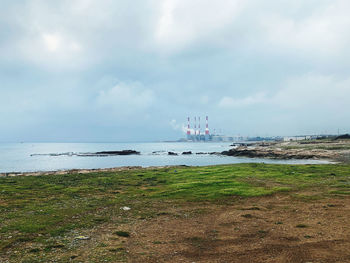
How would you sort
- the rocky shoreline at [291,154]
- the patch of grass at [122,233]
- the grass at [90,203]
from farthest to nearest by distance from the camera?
1. the rocky shoreline at [291,154]
2. the patch of grass at [122,233]
3. the grass at [90,203]

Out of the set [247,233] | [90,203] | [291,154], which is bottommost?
[291,154]

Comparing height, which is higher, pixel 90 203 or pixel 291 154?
pixel 90 203

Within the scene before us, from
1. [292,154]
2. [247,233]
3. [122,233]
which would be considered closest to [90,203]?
[122,233]

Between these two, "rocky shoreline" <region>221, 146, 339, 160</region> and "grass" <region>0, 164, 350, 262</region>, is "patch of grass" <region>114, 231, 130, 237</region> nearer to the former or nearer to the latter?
"grass" <region>0, 164, 350, 262</region>

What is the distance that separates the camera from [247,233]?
17359 mm

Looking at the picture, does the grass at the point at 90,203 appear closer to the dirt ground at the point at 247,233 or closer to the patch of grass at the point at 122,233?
the dirt ground at the point at 247,233

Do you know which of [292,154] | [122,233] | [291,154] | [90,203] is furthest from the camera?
[291,154]

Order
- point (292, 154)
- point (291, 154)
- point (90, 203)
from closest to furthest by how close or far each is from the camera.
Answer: point (90, 203), point (292, 154), point (291, 154)

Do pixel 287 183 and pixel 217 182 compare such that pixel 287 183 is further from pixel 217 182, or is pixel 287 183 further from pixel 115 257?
pixel 115 257

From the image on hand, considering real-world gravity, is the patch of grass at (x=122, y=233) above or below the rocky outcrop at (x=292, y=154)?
above

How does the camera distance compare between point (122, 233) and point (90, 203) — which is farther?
point (90, 203)

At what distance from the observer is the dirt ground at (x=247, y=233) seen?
1362 cm

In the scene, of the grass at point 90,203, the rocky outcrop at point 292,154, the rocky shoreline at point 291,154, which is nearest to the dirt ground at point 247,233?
the grass at point 90,203

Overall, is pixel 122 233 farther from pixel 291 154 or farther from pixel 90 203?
pixel 291 154
